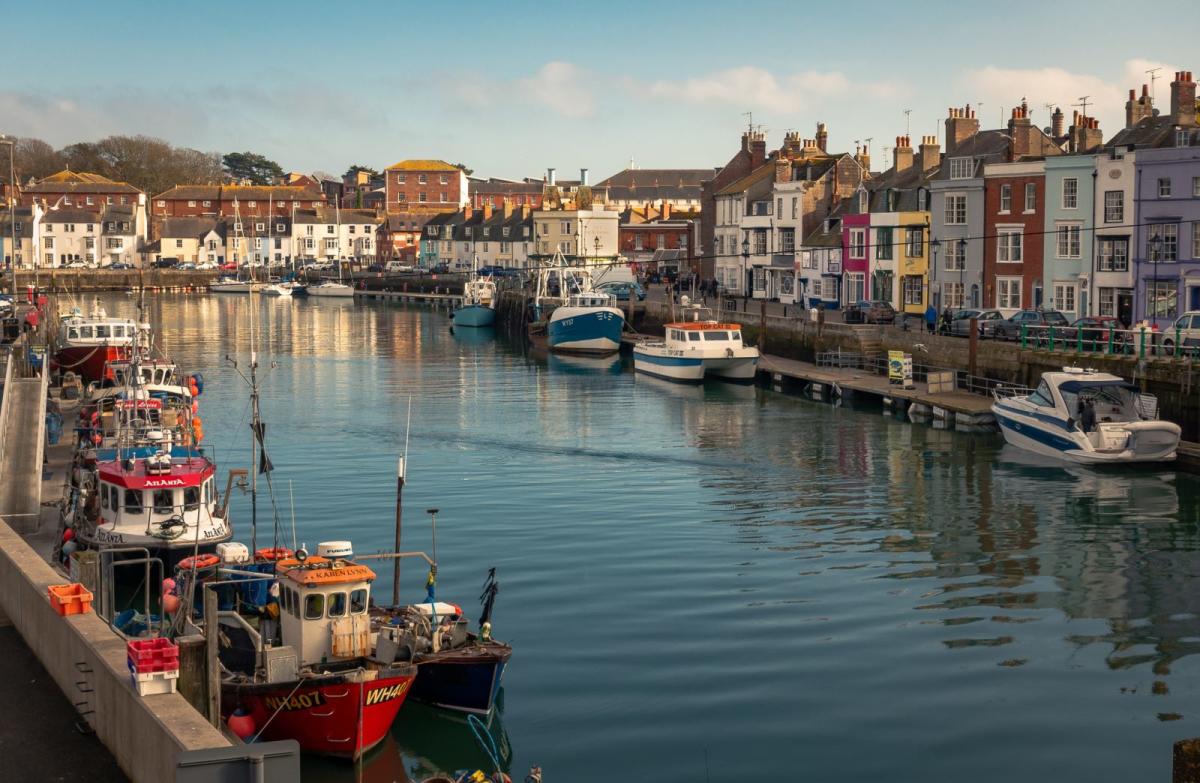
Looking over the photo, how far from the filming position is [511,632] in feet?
79.6

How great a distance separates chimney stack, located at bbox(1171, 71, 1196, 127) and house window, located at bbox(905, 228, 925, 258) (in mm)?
16107

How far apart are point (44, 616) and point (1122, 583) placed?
65.2ft

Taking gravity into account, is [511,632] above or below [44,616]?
below

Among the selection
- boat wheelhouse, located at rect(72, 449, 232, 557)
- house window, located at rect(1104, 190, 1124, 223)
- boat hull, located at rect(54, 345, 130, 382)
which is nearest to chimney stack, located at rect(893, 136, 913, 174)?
house window, located at rect(1104, 190, 1124, 223)

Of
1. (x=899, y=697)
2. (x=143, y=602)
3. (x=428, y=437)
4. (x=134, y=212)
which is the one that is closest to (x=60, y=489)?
(x=143, y=602)

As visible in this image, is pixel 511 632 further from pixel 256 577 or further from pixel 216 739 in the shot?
pixel 216 739

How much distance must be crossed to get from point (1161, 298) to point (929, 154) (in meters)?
21.9

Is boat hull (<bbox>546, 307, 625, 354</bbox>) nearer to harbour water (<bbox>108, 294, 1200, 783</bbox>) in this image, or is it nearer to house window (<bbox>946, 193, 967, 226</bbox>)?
house window (<bbox>946, 193, 967, 226</bbox>)

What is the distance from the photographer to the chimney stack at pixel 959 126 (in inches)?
2665

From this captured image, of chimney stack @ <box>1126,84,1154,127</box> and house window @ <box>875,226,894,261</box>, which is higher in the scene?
chimney stack @ <box>1126,84,1154,127</box>

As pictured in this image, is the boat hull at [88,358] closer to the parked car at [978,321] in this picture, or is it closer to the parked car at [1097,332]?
the parked car at [978,321]

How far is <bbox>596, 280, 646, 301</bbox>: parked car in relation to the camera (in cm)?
9556

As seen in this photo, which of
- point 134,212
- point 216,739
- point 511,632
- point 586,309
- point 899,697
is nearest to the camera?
point 216,739

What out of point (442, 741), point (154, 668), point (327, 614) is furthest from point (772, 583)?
point (154, 668)
